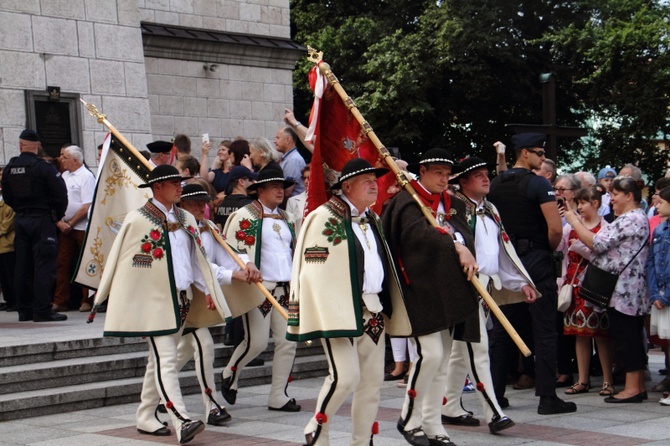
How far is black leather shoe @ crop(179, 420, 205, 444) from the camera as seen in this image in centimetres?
780

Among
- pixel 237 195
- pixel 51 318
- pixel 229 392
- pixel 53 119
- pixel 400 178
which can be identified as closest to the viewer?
pixel 400 178

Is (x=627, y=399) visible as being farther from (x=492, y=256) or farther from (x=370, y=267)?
(x=370, y=267)

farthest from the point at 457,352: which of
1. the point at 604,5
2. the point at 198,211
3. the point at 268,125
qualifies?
the point at 604,5

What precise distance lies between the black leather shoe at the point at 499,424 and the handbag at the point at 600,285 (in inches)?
89.5

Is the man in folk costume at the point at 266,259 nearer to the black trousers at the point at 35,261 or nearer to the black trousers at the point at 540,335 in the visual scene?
the black trousers at the point at 540,335

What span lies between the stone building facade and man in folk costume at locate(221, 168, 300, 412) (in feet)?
20.9

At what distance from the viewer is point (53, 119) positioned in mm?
15438

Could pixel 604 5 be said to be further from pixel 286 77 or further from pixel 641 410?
pixel 641 410

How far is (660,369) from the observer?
11883 mm

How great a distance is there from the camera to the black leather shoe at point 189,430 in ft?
25.6

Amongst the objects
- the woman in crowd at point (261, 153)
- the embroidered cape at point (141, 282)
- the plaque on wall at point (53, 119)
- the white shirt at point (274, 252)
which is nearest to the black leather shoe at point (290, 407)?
the white shirt at point (274, 252)

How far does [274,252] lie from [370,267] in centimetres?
288

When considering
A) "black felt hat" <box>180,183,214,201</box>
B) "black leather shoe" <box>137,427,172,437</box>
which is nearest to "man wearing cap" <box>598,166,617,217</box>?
"black felt hat" <box>180,183,214,201</box>

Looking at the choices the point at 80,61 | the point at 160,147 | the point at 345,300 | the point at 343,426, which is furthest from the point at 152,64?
the point at 345,300
